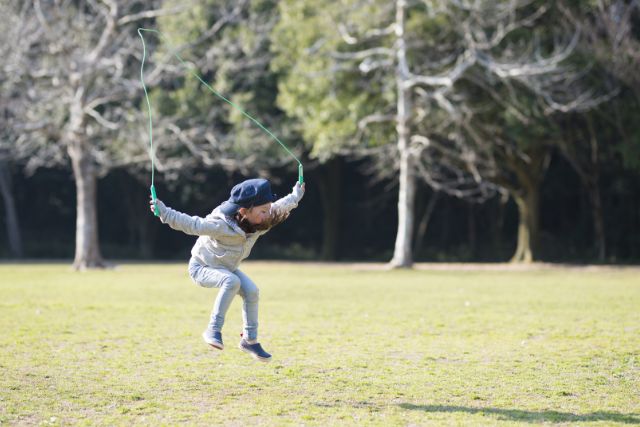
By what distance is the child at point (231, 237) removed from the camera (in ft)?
26.9

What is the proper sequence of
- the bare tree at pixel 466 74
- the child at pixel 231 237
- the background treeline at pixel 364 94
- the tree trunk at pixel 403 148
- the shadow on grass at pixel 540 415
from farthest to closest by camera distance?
the background treeline at pixel 364 94
the tree trunk at pixel 403 148
the bare tree at pixel 466 74
the child at pixel 231 237
the shadow on grass at pixel 540 415

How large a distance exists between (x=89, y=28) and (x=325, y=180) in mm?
12515

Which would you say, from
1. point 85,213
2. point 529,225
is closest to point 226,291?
point 85,213

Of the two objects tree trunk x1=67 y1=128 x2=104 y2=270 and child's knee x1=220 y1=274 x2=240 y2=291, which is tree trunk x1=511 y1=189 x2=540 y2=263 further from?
child's knee x1=220 y1=274 x2=240 y2=291

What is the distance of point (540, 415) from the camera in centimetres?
727

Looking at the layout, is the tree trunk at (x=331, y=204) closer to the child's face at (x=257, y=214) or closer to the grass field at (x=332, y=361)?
the grass field at (x=332, y=361)

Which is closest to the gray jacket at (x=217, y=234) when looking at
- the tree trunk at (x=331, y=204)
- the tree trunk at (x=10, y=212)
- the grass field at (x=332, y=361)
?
the grass field at (x=332, y=361)

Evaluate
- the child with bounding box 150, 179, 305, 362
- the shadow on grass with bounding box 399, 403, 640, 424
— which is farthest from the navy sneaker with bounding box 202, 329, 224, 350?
the shadow on grass with bounding box 399, 403, 640, 424

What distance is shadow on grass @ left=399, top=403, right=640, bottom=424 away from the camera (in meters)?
7.11

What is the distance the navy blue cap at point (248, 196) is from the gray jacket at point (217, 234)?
9cm

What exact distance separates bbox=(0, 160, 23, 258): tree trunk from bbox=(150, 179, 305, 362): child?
32898 mm

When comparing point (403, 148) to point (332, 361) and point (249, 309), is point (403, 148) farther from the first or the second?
point (249, 309)

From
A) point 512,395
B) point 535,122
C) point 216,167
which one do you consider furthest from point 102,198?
point 512,395

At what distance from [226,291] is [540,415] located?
2842 mm
